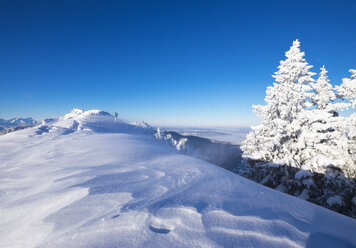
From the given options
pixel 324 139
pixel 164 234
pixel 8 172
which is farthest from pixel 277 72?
pixel 8 172

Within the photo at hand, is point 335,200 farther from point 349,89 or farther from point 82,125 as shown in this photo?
point 82,125

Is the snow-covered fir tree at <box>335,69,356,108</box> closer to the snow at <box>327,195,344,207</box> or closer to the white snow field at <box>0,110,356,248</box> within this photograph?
the snow at <box>327,195,344,207</box>

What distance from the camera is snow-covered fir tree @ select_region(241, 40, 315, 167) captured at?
11.4 meters

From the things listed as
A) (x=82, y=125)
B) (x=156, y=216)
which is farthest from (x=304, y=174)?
(x=82, y=125)

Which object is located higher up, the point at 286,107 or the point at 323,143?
the point at 286,107

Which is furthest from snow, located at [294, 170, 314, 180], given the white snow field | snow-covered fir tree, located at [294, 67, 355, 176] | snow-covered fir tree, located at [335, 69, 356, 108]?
the white snow field

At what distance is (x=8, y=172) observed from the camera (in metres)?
3.88

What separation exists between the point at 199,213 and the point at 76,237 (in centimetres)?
129

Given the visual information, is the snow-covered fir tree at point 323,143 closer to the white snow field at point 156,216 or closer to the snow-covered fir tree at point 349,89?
the snow-covered fir tree at point 349,89

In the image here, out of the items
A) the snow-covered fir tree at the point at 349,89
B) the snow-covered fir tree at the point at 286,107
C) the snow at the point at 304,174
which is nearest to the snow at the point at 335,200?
the snow at the point at 304,174

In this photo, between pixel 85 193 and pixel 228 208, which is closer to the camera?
pixel 228 208

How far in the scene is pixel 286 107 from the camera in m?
12.1

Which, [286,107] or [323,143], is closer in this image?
A: [323,143]

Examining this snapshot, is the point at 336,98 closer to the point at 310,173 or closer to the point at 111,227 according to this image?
the point at 310,173
